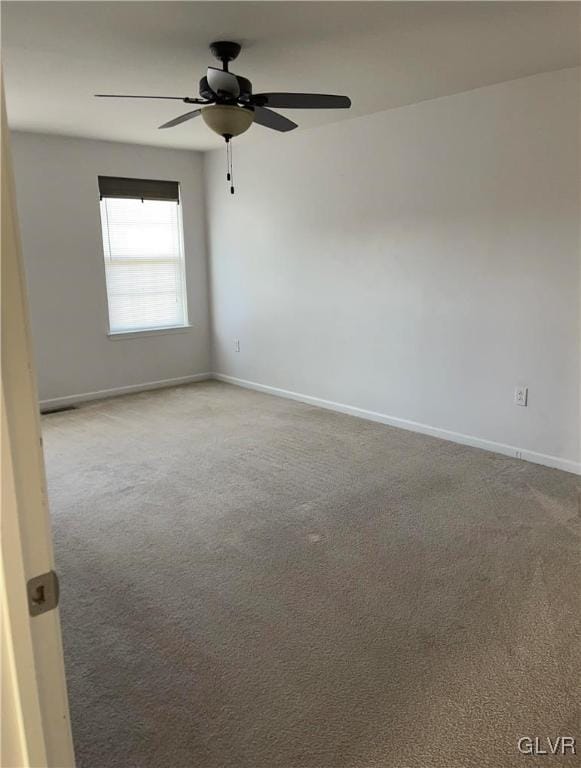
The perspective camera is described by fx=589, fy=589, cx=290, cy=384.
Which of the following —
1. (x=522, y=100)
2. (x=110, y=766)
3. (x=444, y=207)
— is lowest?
(x=110, y=766)

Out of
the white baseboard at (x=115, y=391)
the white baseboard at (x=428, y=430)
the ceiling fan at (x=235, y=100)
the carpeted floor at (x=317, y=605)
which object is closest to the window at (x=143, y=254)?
the white baseboard at (x=115, y=391)

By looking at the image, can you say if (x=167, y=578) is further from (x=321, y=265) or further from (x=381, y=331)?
(x=321, y=265)

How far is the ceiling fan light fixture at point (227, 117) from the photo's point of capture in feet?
9.29

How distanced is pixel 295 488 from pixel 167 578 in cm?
110

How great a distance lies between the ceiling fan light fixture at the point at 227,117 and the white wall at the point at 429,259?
1.50 metres

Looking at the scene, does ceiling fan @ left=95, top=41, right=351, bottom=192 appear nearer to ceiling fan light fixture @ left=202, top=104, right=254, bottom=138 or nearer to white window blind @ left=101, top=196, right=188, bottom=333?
ceiling fan light fixture @ left=202, top=104, right=254, bottom=138

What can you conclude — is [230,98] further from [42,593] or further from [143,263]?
[143,263]

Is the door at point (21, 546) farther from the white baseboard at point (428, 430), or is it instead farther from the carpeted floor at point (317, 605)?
the white baseboard at point (428, 430)

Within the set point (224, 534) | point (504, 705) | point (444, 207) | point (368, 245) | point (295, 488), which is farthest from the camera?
point (368, 245)

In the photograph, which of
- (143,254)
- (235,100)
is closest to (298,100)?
(235,100)

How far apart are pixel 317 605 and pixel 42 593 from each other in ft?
5.91

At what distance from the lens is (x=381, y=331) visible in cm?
463

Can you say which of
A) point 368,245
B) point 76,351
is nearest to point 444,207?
point 368,245

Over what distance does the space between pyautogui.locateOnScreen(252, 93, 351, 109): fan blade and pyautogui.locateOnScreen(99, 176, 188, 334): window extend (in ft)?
9.70
